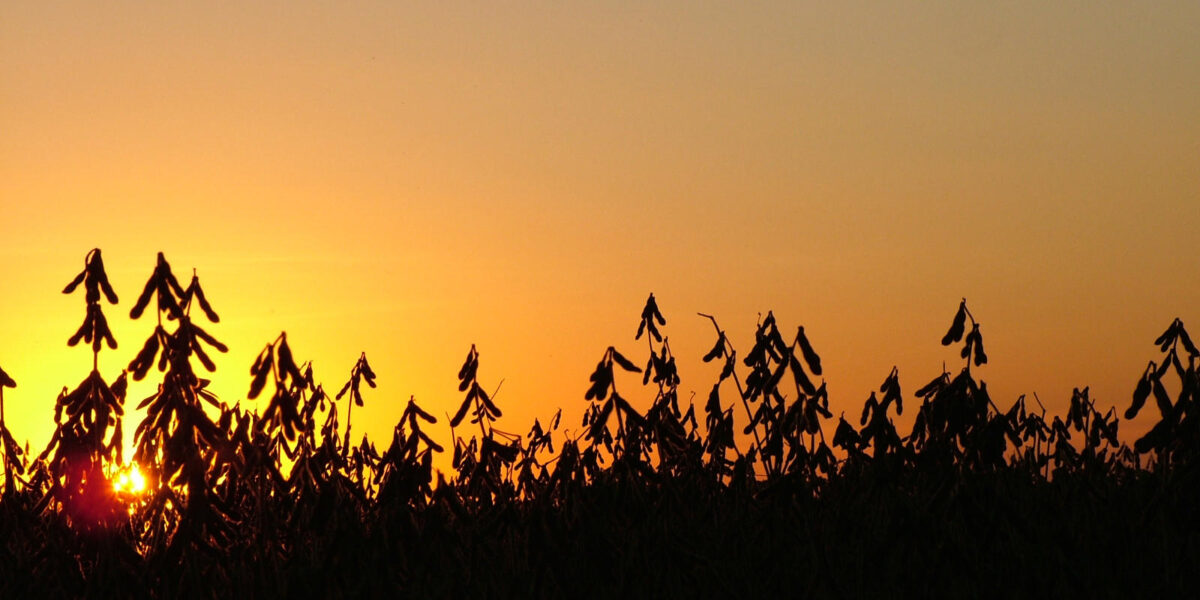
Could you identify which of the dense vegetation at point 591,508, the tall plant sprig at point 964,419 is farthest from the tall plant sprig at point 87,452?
the tall plant sprig at point 964,419

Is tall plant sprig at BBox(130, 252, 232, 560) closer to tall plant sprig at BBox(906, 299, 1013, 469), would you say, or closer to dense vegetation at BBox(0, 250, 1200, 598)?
dense vegetation at BBox(0, 250, 1200, 598)

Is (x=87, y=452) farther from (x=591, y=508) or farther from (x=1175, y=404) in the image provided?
(x=1175, y=404)

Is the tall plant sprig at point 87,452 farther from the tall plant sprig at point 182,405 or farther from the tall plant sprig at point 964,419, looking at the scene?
the tall plant sprig at point 964,419

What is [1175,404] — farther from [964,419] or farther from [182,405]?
[182,405]

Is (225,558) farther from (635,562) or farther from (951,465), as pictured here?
(951,465)


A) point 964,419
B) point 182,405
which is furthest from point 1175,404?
point 182,405

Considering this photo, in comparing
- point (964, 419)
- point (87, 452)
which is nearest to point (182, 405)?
point (87, 452)

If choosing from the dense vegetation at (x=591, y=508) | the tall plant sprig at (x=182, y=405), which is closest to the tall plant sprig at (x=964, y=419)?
the dense vegetation at (x=591, y=508)

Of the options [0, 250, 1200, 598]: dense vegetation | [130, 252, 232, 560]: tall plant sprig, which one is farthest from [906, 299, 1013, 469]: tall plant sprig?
[130, 252, 232, 560]: tall plant sprig

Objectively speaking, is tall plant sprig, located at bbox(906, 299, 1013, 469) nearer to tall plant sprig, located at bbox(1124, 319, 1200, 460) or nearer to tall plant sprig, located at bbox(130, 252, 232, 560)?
tall plant sprig, located at bbox(1124, 319, 1200, 460)

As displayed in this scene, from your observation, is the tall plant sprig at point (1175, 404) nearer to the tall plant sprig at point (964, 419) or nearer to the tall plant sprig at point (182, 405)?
the tall plant sprig at point (964, 419)

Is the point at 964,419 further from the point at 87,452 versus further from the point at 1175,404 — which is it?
the point at 87,452

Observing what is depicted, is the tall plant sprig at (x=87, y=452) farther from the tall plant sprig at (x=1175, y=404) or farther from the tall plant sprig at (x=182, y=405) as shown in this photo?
the tall plant sprig at (x=1175, y=404)

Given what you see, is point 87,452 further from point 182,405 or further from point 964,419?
point 964,419
